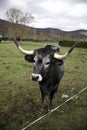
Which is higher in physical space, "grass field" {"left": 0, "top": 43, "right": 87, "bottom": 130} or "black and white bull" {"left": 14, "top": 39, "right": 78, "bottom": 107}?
"black and white bull" {"left": 14, "top": 39, "right": 78, "bottom": 107}

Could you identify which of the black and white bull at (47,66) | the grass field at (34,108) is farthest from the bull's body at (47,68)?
the grass field at (34,108)

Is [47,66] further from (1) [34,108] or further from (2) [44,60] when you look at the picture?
(1) [34,108]

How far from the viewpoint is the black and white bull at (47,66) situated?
237 inches

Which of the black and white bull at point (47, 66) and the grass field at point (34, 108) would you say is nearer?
the black and white bull at point (47, 66)

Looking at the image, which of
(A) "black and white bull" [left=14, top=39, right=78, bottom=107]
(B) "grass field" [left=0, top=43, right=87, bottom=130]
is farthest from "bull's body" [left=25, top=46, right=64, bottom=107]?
(B) "grass field" [left=0, top=43, right=87, bottom=130]

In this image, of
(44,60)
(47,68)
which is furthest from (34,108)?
(44,60)

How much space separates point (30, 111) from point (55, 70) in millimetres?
1305

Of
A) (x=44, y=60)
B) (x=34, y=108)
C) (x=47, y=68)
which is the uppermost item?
(x=44, y=60)

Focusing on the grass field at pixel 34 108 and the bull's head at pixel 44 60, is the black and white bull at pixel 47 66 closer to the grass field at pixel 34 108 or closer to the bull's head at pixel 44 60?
the bull's head at pixel 44 60

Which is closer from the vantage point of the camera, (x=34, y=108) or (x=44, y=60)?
(x=44, y=60)

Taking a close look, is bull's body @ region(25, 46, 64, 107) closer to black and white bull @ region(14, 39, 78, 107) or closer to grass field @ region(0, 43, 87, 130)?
black and white bull @ region(14, 39, 78, 107)

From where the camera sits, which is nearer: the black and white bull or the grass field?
the black and white bull

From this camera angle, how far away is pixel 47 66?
6.19 m

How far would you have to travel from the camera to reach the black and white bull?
6020mm
